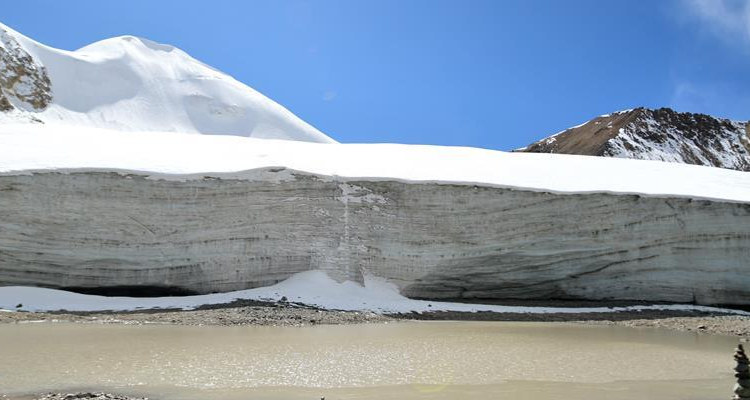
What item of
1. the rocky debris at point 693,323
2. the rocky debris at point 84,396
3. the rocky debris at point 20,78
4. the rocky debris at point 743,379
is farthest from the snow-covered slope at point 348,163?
the rocky debris at point 20,78

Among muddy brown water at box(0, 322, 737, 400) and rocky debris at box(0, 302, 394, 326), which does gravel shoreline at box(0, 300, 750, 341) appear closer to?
rocky debris at box(0, 302, 394, 326)

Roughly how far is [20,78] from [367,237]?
1750 inches

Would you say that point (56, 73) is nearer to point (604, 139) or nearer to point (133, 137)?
point (133, 137)

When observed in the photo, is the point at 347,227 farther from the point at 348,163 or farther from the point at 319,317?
the point at 319,317

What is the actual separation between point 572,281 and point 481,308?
3.12m

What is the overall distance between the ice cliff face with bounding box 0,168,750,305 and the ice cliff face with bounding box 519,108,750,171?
45.8 meters

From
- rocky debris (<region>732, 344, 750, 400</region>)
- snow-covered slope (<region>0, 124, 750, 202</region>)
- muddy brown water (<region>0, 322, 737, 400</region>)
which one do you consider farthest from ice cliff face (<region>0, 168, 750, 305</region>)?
rocky debris (<region>732, 344, 750, 400</region>)

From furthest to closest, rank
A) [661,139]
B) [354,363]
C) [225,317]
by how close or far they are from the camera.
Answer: [661,139]
[225,317]
[354,363]

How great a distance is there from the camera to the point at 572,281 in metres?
15.7

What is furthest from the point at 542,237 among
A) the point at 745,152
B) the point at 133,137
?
→ the point at 745,152

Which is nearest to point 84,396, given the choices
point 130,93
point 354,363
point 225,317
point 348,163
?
point 354,363

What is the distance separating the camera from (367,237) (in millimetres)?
15375

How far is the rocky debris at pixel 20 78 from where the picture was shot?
45969 mm

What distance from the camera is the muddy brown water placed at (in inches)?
227
